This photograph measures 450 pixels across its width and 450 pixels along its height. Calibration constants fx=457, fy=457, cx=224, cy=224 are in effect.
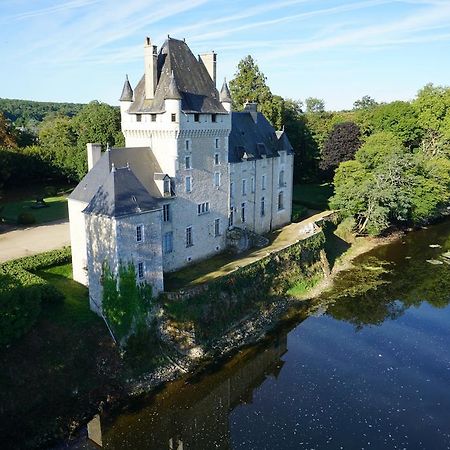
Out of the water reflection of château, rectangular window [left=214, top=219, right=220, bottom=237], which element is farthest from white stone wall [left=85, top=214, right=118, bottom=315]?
rectangular window [left=214, top=219, right=220, bottom=237]

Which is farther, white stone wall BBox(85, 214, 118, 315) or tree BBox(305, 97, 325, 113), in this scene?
tree BBox(305, 97, 325, 113)

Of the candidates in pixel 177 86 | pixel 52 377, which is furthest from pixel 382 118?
pixel 52 377

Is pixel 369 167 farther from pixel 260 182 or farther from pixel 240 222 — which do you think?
pixel 240 222

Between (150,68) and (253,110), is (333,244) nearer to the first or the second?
(253,110)

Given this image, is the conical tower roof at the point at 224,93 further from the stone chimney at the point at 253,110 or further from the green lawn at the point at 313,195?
the green lawn at the point at 313,195

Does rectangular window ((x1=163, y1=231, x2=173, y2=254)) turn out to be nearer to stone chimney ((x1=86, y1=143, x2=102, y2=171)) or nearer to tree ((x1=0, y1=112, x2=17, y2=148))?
stone chimney ((x1=86, y1=143, x2=102, y2=171))

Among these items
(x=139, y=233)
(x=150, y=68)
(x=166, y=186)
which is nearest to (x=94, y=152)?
(x=166, y=186)
